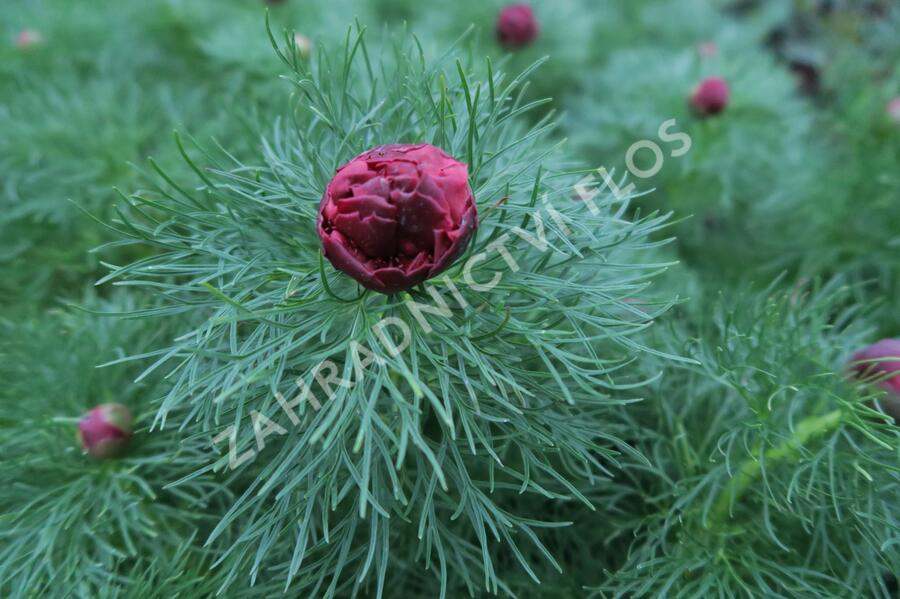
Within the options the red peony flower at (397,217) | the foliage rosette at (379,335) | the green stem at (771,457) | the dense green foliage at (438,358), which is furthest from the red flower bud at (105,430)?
the green stem at (771,457)

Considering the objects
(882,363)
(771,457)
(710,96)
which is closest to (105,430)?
(771,457)

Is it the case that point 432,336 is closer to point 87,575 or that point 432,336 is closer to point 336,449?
point 336,449

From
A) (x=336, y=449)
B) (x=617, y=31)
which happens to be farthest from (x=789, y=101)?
(x=336, y=449)

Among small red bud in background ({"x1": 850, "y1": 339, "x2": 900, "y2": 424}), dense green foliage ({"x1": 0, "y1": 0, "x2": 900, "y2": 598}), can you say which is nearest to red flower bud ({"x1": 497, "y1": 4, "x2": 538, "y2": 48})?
dense green foliage ({"x1": 0, "y1": 0, "x2": 900, "y2": 598})

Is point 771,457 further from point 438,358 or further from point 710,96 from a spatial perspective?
point 710,96

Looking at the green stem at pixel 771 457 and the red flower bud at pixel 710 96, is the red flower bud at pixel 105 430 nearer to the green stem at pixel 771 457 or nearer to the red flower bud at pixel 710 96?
the green stem at pixel 771 457

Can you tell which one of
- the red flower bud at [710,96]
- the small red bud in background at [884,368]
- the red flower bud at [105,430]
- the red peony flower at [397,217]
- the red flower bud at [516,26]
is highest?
the red flower bud at [516,26]
